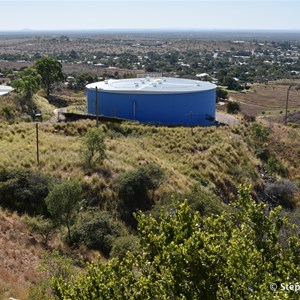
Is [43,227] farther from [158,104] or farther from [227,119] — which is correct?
[227,119]

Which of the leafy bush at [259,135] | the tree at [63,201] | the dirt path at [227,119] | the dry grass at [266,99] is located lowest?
the dry grass at [266,99]

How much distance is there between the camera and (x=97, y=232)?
2102cm

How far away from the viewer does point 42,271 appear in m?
15.0

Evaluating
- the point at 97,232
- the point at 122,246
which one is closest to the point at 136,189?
the point at 97,232

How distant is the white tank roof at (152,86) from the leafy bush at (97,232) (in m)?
23.9

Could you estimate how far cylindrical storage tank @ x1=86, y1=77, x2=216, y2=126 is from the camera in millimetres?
44312

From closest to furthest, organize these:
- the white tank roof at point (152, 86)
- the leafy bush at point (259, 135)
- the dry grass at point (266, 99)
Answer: the leafy bush at point (259, 135) < the white tank roof at point (152, 86) < the dry grass at point (266, 99)

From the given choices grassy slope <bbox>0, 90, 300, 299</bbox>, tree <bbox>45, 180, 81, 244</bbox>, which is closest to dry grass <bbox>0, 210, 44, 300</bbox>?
grassy slope <bbox>0, 90, 300, 299</bbox>

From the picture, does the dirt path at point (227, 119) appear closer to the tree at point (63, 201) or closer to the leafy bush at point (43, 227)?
the tree at point (63, 201)

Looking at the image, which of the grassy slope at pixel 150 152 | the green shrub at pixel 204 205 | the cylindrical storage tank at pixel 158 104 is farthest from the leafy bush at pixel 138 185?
the cylindrical storage tank at pixel 158 104

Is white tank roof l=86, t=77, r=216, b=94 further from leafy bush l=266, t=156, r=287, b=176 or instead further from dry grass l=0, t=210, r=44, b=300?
dry grass l=0, t=210, r=44, b=300

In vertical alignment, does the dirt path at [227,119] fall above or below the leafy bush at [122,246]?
below

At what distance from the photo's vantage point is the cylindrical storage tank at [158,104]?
44312mm

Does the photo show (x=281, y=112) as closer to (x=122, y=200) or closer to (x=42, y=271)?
(x=122, y=200)
